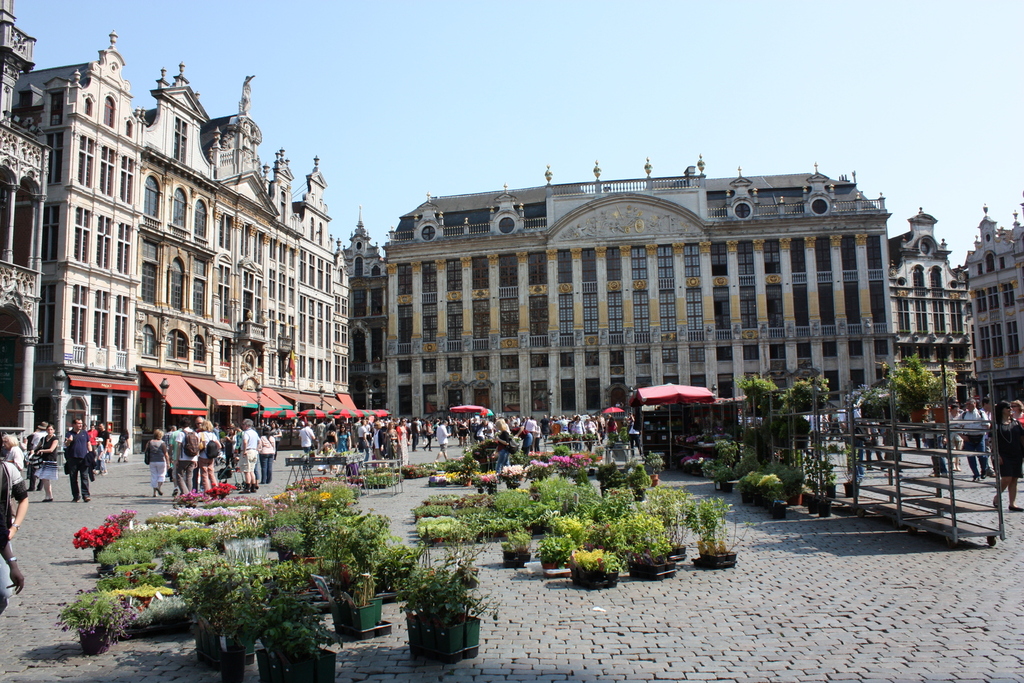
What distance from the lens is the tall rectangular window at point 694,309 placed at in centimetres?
5803

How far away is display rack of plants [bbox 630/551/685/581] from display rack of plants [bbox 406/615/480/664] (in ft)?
11.0

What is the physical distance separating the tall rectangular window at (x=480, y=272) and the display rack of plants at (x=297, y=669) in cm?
5579

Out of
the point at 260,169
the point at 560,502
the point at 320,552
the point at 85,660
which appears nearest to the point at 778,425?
the point at 560,502

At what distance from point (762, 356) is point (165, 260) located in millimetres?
41309

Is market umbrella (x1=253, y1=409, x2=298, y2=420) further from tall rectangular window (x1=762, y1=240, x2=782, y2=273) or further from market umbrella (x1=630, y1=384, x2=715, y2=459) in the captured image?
tall rectangular window (x1=762, y1=240, x2=782, y2=273)

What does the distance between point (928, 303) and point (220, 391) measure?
5586 cm

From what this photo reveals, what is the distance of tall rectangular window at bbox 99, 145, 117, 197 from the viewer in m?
34.1

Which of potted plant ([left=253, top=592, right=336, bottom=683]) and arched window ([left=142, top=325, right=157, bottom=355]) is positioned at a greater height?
arched window ([left=142, top=325, right=157, bottom=355])

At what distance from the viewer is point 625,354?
58.1m

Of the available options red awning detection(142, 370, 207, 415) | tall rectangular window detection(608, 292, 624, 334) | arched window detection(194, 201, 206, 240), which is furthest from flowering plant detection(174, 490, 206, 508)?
tall rectangular window detection(608, 292, 624, 334)

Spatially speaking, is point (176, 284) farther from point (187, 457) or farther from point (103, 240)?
point (187, 457)

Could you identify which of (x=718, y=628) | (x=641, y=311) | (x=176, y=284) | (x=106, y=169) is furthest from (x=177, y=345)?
(x=718, y=628)

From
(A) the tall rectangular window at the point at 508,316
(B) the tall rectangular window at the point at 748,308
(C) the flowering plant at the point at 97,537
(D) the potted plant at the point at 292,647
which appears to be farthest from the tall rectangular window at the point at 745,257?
(D) the potted plant at the point at 292,647

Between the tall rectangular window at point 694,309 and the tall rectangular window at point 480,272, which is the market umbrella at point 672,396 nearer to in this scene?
the tall rectangular window at point 694,309
